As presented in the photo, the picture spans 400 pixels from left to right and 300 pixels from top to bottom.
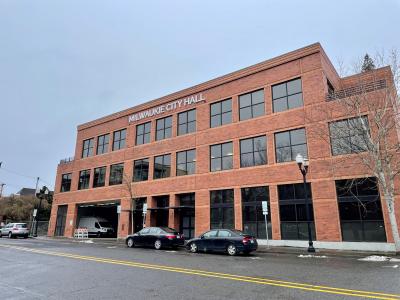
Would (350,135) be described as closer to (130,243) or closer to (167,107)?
(130,243)

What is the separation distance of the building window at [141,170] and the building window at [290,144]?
44.7 feet

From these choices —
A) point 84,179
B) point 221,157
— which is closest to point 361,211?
point 221,157

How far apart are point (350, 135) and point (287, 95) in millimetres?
6587

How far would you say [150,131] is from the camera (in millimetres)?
31688

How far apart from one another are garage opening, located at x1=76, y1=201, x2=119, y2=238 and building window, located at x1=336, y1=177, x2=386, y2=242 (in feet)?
76.5

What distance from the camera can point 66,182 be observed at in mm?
39219

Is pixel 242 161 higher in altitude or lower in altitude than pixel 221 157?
lower

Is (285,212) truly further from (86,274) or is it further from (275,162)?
(86,274)

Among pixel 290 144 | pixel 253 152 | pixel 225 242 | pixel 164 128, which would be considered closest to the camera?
pixel 225 242

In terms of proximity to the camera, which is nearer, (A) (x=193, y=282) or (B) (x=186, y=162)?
(A) (x=193, y=282)

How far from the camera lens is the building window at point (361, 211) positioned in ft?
58.0

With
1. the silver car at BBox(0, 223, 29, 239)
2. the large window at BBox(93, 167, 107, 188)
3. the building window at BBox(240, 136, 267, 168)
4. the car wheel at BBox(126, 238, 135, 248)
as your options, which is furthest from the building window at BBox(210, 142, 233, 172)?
the silver car at BBox(0, 223, 29, 239)

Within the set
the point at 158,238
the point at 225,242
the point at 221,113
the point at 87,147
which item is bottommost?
the point at 225,242

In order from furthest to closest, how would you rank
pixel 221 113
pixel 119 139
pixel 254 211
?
1. pixel 119 139
2. pixel 221 113
3. pixel 254 211
